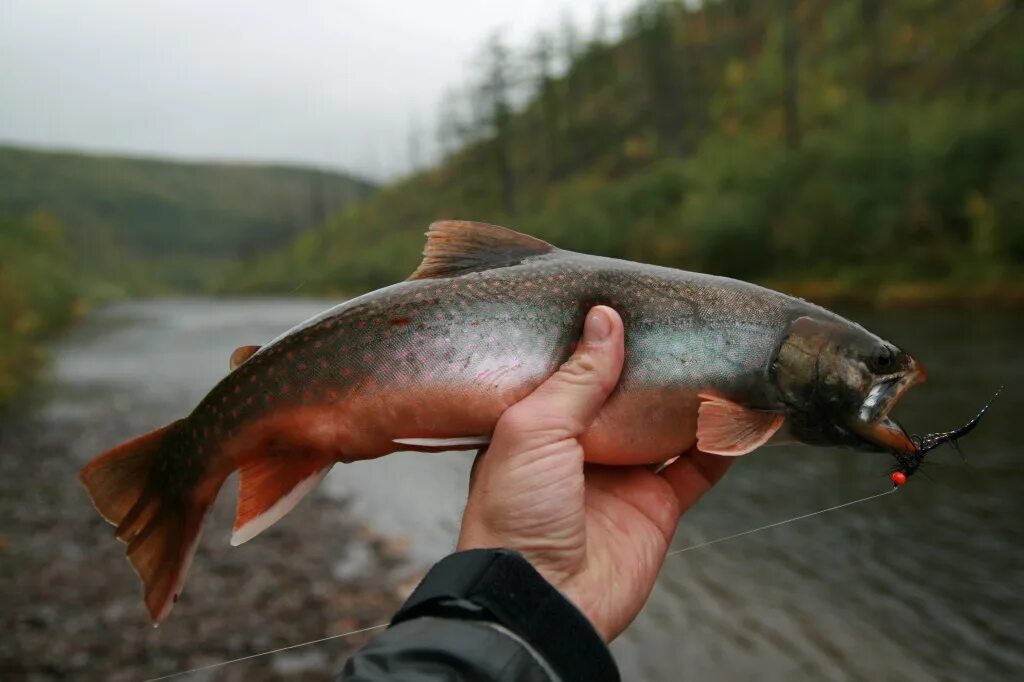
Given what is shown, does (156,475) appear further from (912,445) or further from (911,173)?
(911,173)

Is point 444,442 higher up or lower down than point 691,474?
higher up

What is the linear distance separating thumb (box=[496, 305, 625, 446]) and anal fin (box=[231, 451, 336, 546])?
430mm

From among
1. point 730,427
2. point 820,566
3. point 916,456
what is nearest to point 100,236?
point 730,427

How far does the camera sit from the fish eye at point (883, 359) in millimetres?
1569

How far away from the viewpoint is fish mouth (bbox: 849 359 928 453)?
1570mm

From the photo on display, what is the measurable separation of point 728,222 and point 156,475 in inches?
216

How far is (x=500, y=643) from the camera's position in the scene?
46.2 inches

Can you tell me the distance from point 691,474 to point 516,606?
0.86 m

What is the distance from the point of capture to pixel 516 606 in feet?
4.06

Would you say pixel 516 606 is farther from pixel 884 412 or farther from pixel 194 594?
pixel 194 594

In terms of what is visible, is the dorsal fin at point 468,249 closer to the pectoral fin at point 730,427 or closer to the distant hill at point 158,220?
the pectoral fin at point 730,427

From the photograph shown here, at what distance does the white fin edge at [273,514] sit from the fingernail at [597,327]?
26.3 inches

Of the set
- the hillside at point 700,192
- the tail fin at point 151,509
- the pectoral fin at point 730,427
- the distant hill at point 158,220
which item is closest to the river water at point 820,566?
the distant hill at point 158,220

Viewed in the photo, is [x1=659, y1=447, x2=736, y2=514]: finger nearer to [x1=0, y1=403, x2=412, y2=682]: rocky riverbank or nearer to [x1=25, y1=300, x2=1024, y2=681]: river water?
[x1=25, y1=300, x2=1024, y2=681]: river water
